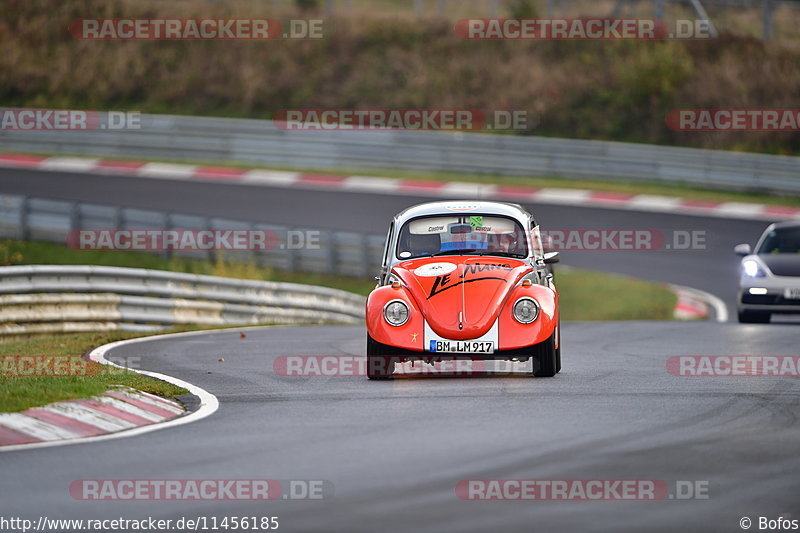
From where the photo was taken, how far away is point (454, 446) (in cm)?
803

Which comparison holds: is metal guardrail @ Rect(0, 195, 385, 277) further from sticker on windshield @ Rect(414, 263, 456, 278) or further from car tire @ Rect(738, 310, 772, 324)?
sticker on windshield @ Rect(414, 263, 456, 278)

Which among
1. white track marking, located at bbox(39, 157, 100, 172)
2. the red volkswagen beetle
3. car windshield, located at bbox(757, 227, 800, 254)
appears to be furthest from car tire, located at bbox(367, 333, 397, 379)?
white track marking, located at bbox(39, 157, 100, 172)

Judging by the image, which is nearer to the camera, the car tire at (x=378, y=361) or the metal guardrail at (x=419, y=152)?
the car tire at (x=378, y=361)

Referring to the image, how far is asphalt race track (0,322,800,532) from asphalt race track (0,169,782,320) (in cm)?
1481

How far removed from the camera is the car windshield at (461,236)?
1248 cm

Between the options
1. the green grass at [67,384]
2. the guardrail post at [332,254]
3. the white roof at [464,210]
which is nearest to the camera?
the green grass at [67,384]

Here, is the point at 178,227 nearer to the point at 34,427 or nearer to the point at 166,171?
the point at 166,171

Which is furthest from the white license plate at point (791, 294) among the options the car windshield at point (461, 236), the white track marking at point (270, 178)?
the white track marking at point (270, 178)

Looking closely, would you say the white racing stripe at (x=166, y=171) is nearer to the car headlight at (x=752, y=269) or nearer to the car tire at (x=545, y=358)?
the car headlight at (x=752, y=269)

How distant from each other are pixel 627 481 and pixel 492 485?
2.34 feet

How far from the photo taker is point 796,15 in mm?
46375

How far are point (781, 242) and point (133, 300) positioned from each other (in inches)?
365

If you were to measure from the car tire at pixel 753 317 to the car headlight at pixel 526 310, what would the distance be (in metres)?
8.55

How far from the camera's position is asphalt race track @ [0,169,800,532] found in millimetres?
6492
